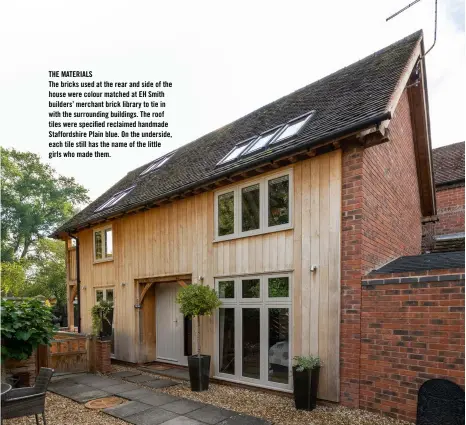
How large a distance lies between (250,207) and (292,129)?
1.89m

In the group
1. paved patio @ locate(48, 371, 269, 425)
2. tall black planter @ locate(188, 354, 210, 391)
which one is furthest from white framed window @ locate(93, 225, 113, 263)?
tall black planter @ locate(188, 354, 210, 391)

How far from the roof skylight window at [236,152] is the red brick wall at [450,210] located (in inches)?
326

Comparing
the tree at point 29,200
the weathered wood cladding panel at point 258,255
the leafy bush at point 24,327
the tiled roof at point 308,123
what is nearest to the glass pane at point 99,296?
the weathered wood cladding panel at point 258,255

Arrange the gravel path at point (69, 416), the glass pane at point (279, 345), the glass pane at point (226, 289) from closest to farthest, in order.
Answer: the gravel path at point (69, 416) < the glass pane at point (279, 345) < the glass pane at point (226, 289)

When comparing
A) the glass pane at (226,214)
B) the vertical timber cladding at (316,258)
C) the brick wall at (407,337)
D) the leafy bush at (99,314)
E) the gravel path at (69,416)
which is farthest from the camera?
the leafy bush at (99,314)

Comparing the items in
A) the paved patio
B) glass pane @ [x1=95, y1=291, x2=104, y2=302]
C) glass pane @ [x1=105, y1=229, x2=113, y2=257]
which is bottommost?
the paved patio

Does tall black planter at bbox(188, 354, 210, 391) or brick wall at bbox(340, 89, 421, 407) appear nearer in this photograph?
brick wall at bbox(340, 89, 421, 407)

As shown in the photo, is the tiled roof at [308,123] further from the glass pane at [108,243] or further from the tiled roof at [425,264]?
the tiled roof at [425,264]

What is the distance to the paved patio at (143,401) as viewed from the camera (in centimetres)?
571

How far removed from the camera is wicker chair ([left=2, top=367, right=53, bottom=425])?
4453 millimetres

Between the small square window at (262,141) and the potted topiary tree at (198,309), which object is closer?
the potted topiary tree at (198,309)

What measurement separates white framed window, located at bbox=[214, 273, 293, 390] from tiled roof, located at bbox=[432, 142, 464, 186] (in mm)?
9512

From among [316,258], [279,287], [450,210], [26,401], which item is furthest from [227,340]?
[450,210]

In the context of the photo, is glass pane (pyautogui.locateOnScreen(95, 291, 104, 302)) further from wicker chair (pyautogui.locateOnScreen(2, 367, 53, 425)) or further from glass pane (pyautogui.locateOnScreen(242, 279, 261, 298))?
wicker chair (pyautogui.locateOnScreen(2, 367, 53, 425))
